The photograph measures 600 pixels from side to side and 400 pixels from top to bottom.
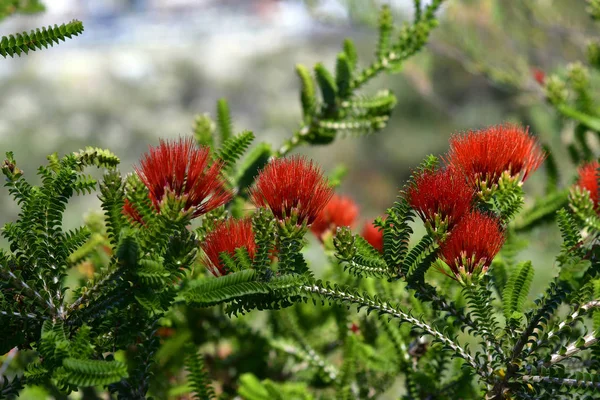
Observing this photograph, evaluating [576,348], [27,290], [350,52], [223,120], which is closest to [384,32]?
[350,52]

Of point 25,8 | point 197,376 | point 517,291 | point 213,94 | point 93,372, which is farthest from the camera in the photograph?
point 213,94

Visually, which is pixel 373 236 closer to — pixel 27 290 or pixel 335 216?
pixel 335 216

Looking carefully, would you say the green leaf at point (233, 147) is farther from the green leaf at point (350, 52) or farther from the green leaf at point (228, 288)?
the green leaf at point (350, 52)

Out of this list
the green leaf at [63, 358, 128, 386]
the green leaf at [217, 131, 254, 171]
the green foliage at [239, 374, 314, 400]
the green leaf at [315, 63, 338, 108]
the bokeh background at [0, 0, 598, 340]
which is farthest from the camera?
the bokeh background at [0, 0, 598, 340]

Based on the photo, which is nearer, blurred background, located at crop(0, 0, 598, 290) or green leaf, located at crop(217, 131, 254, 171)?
green leaf, located at crop(217, 131, 254, 171)

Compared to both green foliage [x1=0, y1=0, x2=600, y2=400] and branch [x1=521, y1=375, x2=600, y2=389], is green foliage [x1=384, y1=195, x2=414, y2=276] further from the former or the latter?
branch [x1=521, y1=375, x2=600, y2=389]

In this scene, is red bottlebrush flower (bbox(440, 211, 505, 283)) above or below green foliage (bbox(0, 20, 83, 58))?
below

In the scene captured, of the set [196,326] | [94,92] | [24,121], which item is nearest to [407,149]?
[94,92]

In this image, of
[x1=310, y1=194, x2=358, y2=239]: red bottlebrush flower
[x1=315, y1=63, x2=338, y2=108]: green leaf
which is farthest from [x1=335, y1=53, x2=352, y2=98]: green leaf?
[x1=310, y1=194, x2=358, y2=239]: red bottlebrush flower
